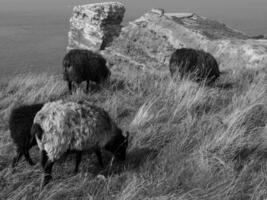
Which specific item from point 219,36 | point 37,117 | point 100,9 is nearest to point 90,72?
point 37,117

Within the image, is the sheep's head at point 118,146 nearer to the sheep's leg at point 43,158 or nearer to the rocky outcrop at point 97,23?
the sheep's leg at point 43,158

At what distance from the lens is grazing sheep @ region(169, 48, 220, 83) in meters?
9.25

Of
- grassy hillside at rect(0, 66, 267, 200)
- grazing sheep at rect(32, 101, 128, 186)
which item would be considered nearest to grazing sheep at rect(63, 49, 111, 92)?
grassy hillside at rect(0, 66, 267, 200)

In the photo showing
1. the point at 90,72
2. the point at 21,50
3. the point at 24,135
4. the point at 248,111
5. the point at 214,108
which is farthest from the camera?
the point at 21,50

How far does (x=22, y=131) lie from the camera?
471 centimetres

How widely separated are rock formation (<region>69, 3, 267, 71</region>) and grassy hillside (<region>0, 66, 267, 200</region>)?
4573 millimetres

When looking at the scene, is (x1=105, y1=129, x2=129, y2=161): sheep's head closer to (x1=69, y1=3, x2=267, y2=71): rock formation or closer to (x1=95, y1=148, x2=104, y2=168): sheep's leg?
(x1=95, y1=148, x2=104, y2=168): sheep's leg

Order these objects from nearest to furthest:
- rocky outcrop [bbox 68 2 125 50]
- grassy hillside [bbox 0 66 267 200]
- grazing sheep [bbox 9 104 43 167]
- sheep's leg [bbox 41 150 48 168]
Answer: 1. grassy hillside [bbox 0 66 267 200]
2. sheep's leg [bbox 41 150 48 168]
3. grazing sheep [bbox 9 104 43 167]
4. rocky outcrop [bbox 68 2 125 50]

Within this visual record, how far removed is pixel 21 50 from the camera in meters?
37.9

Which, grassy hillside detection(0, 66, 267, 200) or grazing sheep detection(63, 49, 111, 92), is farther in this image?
grazing sheep detection(63, 49, 111, 92)

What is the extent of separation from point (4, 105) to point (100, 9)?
34.2 feet

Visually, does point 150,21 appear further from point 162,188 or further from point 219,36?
point 162,188

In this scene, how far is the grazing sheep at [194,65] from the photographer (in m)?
9.25

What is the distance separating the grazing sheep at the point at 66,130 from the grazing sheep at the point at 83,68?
12.7 feet
